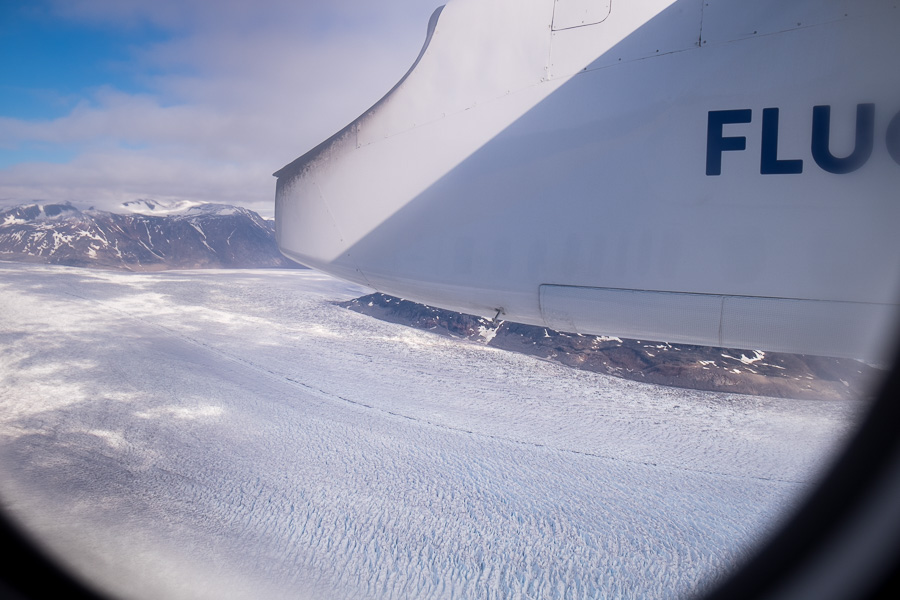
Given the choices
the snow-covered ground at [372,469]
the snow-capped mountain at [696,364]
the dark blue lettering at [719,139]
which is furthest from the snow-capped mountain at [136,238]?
the dark blue lettering at [719,139]

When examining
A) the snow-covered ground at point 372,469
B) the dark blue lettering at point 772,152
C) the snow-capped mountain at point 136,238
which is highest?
the snow-capped mountain at point 136,238

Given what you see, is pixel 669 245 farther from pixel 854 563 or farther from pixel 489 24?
pixel 489 24

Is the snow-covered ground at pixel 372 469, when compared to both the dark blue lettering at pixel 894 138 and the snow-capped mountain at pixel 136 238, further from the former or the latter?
the snow-capped mountain at pixel 136 238

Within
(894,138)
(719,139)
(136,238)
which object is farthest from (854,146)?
(136,238)

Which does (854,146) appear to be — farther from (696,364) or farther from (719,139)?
(696,364)

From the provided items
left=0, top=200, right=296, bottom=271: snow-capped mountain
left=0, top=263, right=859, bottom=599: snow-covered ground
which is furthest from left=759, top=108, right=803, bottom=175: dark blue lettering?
left=0, top=200, right=296, bottom=271: snow-capped mountain
